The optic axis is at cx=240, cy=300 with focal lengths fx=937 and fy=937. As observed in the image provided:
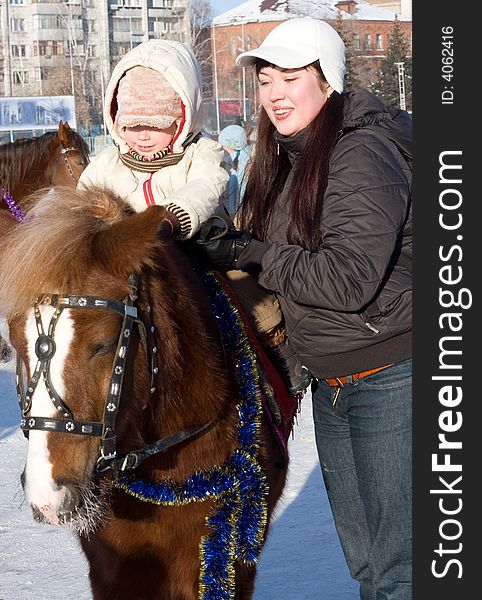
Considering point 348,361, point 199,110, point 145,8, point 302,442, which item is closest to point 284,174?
point 199,110

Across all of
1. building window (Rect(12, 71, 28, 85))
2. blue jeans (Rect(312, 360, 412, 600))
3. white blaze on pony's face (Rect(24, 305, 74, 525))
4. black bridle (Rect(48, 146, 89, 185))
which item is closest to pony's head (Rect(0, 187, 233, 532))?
white blaze on pony's face (Rect(24, 305, 74, 525))

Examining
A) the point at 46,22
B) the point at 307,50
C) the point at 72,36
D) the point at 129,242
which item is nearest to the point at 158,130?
the point at 307,50

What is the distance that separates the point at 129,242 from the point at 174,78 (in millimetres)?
889

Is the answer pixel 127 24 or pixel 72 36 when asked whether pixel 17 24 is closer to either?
pixel 127 24

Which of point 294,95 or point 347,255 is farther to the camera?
point 294,95

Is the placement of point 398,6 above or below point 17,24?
above

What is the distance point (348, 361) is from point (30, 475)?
1.10 metres

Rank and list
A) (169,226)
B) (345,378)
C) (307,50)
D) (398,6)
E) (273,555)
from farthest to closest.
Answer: (398,6), (273,555), (345,378), (307,50), (169,226)

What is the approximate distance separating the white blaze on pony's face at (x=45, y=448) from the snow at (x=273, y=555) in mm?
1614

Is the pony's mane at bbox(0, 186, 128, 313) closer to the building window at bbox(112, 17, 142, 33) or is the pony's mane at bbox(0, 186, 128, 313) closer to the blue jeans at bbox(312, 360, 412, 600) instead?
the blue jeans at bbox(312, 360, 412, 600)

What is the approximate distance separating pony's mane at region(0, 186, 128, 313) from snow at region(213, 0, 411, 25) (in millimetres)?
57455

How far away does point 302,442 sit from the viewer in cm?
639

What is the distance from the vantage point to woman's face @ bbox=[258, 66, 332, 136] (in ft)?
9.62

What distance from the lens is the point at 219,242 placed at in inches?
117
